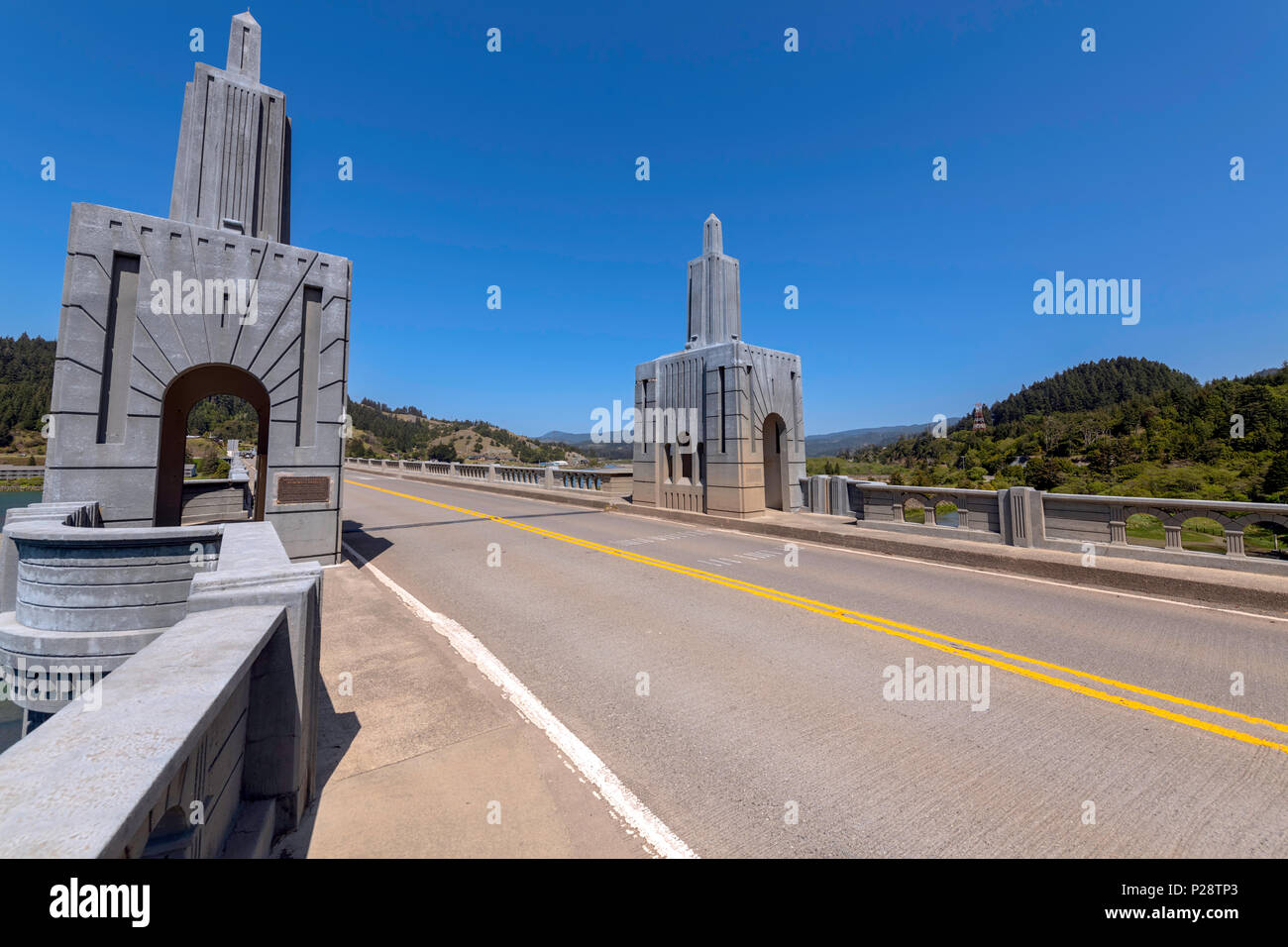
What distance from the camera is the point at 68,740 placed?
157 cm

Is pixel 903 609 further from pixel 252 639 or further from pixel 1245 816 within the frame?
pixel 252 639

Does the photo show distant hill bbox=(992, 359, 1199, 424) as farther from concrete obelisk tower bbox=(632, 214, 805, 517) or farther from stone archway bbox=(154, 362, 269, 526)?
stone archway bbox=(154, 362, 269, 526)

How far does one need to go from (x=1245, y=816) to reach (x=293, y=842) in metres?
5.60

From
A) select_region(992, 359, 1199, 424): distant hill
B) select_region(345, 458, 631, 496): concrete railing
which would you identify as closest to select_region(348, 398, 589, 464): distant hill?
select_region(345, 458, 631, 496): concrete railing

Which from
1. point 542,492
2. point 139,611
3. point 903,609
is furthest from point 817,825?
point 542,492

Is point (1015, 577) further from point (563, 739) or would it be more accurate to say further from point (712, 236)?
point (712, 236)

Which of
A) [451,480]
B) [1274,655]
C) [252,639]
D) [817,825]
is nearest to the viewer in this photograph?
[252,639]

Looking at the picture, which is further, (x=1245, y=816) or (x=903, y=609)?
(x=903, y=609)

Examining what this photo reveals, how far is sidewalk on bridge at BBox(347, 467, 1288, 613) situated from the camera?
24.3ft

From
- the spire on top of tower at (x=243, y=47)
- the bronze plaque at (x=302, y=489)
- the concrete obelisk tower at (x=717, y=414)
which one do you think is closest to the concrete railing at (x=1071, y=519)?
the concrete obelisk tower at (x=717, y=414)

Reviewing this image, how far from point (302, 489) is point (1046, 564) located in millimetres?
13619

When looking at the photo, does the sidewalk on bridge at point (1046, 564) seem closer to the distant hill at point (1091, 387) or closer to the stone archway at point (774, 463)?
the stone archway at point (774, 463)

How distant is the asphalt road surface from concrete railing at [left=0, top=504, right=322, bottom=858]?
210cm

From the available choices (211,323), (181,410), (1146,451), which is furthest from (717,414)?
(1146,451)
